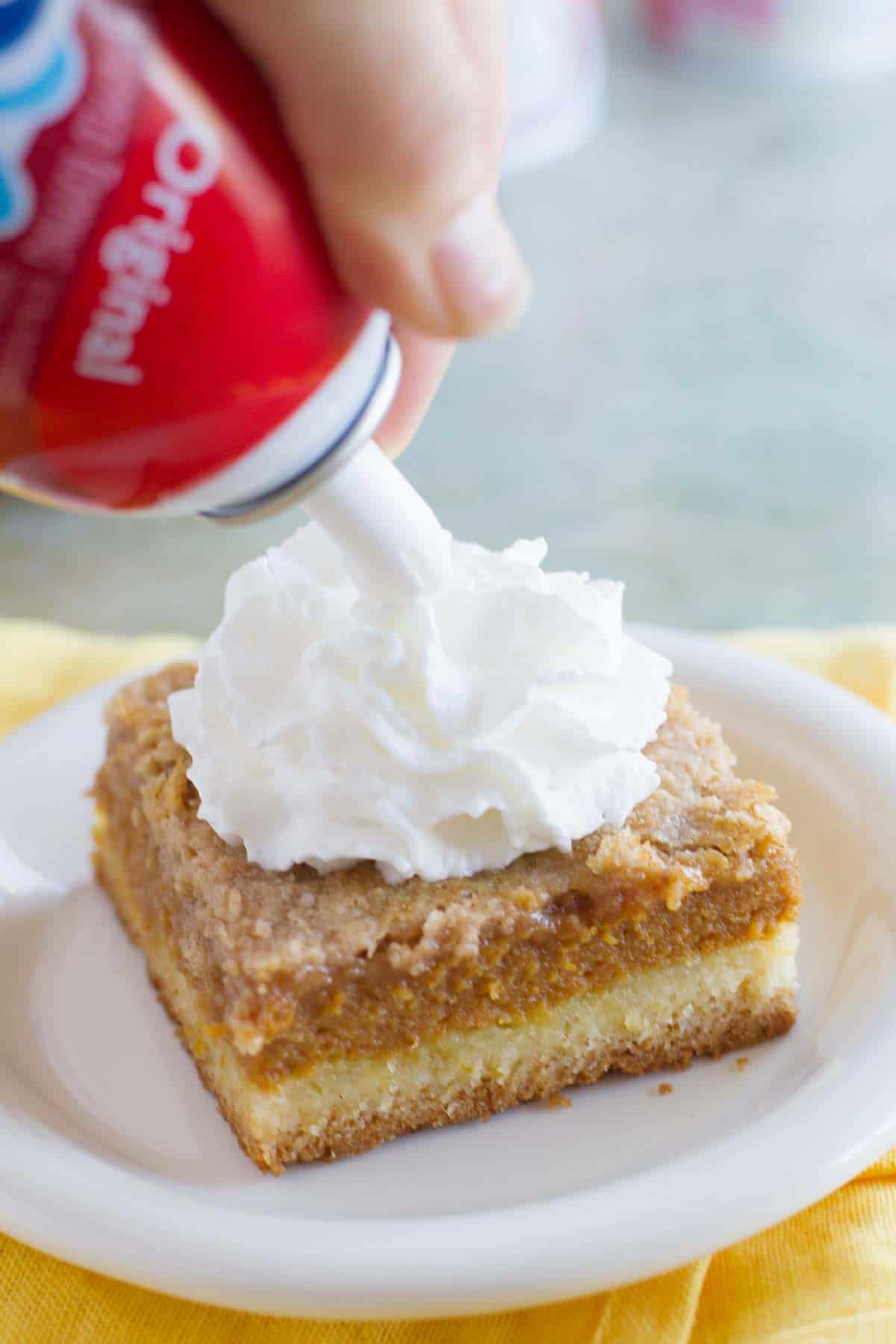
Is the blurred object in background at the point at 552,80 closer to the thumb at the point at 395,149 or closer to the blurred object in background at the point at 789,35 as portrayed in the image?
the blurred object in background at the point at 789,35

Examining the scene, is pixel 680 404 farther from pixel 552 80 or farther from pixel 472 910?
pixel 472 910

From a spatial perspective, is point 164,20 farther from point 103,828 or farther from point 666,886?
point 103,828

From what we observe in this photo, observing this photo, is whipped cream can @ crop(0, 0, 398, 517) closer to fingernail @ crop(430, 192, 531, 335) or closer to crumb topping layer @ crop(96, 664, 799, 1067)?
fingernail @ crop(430, 192, 531, 335)

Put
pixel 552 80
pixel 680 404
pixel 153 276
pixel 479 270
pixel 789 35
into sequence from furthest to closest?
pixel 789 35
pixel 552 80
pixel 680 404
pixel 479 270
pixel 153 276

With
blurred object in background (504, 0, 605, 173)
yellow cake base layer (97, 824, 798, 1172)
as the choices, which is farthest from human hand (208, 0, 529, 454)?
blurred object in background (504, 0, 605, 173)

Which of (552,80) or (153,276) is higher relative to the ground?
(153,276)

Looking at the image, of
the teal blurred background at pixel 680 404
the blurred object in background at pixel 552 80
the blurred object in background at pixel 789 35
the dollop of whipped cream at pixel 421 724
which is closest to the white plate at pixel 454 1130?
the dollop of whipped cream at pixel 421 724

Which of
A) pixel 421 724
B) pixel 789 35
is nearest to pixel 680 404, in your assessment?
pixel 789 35

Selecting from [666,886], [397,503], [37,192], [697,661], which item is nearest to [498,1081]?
[666,886]
